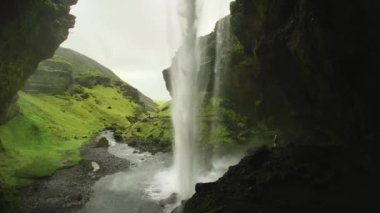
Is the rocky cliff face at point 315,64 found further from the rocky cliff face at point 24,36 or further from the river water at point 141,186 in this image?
the rocky cliff face at point 24,36

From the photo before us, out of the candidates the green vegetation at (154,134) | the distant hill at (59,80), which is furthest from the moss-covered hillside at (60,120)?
the green vegetation at (154,134)

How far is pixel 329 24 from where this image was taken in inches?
1186

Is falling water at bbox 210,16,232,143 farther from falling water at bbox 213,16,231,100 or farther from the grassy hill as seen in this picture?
the grassy hill

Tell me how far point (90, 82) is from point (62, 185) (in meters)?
123

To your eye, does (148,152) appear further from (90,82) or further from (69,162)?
(90,82)

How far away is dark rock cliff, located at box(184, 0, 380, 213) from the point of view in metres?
25.3

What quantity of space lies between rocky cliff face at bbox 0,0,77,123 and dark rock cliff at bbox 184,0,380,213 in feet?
102

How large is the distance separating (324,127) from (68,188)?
1273 inches

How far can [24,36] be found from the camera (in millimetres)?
55406

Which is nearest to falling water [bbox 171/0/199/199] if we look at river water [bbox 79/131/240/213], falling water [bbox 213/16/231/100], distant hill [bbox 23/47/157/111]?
river water [bbox 79/131/240/213]

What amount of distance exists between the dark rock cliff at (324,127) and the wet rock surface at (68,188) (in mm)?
15532

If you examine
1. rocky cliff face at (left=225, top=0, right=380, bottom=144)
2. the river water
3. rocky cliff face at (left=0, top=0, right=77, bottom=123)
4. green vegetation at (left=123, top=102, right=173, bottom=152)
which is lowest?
the river water

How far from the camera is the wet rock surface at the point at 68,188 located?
3553 centimetres

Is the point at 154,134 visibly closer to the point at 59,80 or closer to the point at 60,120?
the point at 60,120
